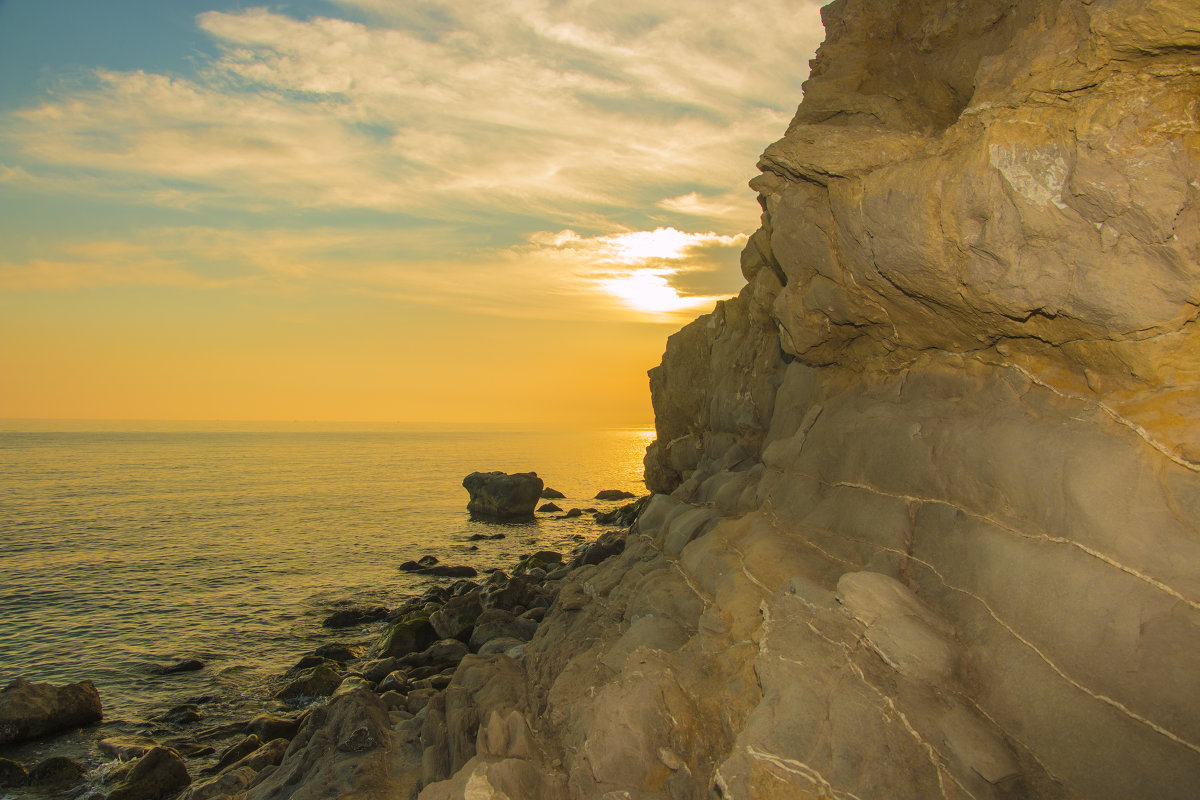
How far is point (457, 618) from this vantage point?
2330 centimetres

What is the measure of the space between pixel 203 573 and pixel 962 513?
4008cm

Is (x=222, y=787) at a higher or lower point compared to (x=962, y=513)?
lower

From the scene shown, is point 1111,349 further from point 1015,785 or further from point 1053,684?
point 1015,785

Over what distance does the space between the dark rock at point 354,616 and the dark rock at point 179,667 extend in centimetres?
521

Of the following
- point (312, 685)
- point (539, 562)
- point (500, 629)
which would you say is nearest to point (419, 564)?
point (539, 562)

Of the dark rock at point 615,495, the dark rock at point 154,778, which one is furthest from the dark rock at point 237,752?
the dark rock at point 615,495

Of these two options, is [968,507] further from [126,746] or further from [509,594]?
[126,746]

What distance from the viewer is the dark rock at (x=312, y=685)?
2061 cm

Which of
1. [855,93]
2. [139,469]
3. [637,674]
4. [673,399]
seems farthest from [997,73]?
[139,469]

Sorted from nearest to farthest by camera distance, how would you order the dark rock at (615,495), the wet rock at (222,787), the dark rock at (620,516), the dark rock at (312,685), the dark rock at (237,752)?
the wet rock at (222,787) → the dark rock at (237,752) → the dark rock at (312,685) → the dark rock at (620,516) → the dark rock at (615,495)

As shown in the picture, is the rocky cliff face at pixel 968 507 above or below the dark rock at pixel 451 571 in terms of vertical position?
above

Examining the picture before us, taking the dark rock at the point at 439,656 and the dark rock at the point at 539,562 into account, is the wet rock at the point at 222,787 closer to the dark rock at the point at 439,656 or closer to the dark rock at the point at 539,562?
the dark rock at the point at 439,656

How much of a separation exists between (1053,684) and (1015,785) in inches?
49.8

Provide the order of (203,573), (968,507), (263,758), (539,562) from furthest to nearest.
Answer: (203,573)
(539,562)
(263,758)
(968,507)
